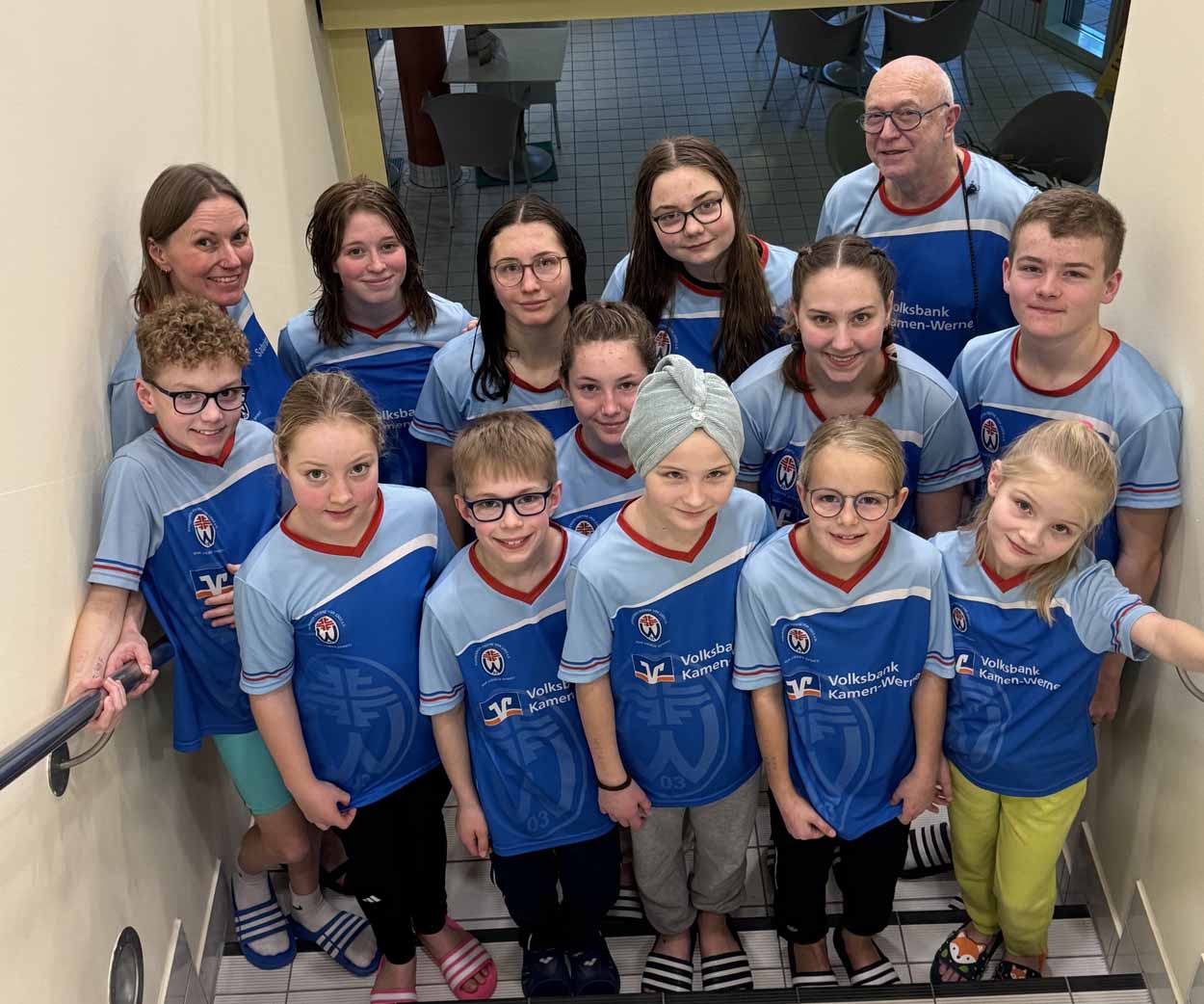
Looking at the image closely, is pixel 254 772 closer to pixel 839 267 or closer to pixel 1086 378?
pixel 839 267

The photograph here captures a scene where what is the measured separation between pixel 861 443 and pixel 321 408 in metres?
1.11

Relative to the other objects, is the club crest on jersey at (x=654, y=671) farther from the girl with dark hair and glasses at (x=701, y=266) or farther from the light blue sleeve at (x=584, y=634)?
the girl with dark hair and glasses at (x=701, y=266)

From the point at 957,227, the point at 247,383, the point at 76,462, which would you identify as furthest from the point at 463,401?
the point at 957,227

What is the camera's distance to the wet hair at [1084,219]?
2633mm

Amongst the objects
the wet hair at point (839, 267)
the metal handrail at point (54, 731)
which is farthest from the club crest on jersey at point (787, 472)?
the metal handrail at point (54, 731)

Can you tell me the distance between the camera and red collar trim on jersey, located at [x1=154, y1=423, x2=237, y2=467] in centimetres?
264

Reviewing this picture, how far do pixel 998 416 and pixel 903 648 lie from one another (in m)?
0.71

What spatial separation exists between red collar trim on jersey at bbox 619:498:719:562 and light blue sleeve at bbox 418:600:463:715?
454mm

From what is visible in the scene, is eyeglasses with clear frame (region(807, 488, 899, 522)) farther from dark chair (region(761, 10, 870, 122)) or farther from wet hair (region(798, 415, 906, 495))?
dark chair (region(761, 10, 870, 122))

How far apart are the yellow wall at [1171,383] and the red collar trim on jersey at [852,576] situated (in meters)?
0.71

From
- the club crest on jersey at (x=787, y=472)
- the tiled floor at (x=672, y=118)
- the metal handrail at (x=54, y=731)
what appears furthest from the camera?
the tiled floor at (x=672, y=118)

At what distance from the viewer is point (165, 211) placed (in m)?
2.81

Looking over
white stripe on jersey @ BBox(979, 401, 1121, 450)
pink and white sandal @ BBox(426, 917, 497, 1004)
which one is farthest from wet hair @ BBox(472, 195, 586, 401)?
pink and white sandal @ BBox(426, 917, 497, 1004)

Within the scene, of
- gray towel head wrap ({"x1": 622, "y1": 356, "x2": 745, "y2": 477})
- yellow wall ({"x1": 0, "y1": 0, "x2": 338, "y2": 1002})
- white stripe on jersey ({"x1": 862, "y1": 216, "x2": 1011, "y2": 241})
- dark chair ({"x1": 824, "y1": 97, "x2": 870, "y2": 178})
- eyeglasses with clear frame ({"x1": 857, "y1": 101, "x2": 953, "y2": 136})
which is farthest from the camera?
dark chair ({"x1": 824, "y1": 97, "x2": 870, "y2": 178})
